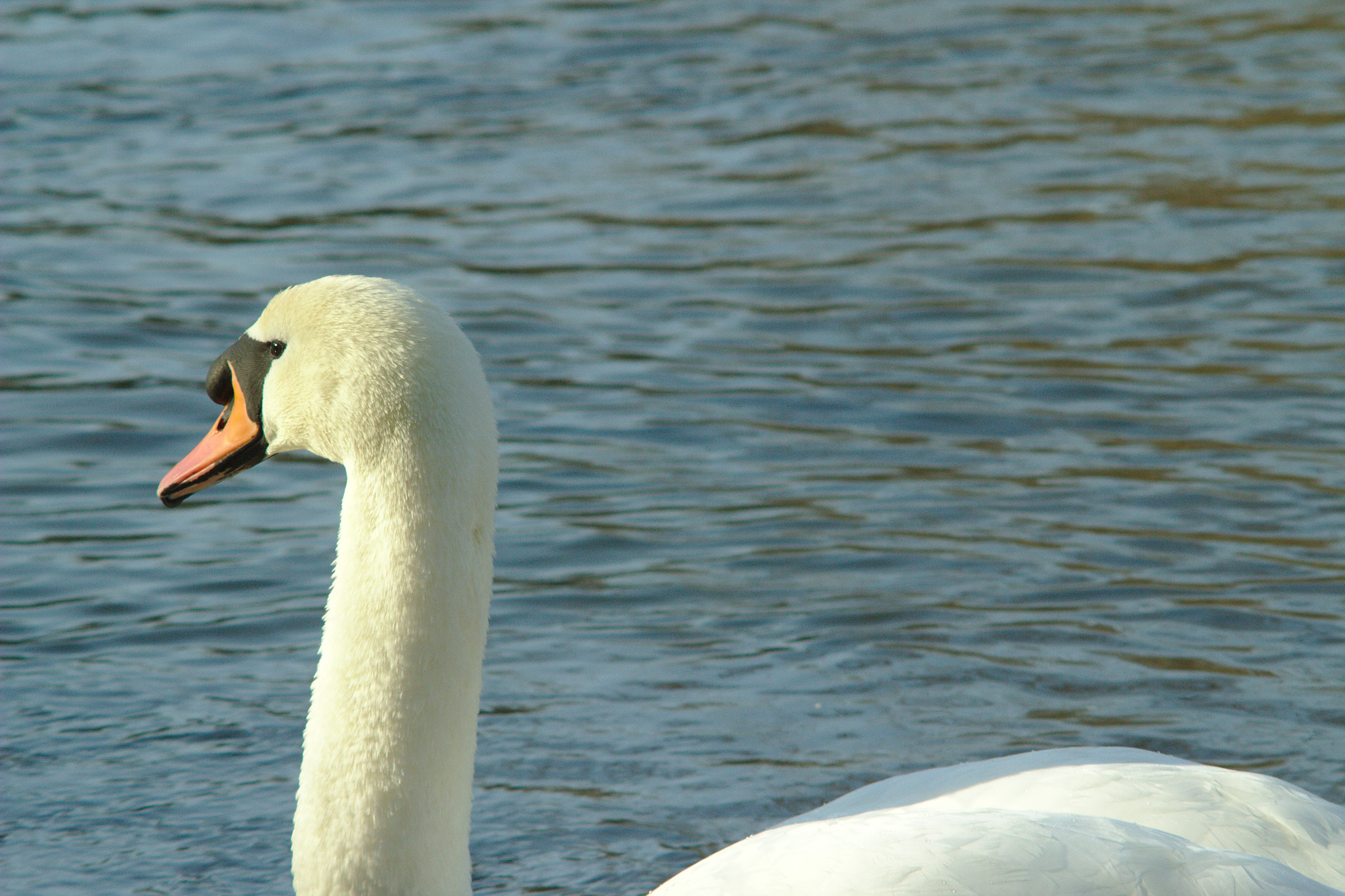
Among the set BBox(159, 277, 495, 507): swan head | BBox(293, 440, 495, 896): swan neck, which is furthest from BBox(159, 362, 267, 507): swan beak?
BBox(293, 440, 495, 896): swan neck

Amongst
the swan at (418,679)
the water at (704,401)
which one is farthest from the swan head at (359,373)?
the water at (704,401)

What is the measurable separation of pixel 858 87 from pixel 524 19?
3021mm

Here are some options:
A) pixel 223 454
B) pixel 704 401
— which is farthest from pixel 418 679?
pixel 704 401

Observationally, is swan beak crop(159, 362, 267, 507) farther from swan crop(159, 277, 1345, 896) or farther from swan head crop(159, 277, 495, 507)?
swan crop(159, 277, 1345, 896)

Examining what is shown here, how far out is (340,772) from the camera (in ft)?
10.6

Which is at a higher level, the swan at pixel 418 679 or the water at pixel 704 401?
the swan at pixel 418 679

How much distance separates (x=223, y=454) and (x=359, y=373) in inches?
18.4

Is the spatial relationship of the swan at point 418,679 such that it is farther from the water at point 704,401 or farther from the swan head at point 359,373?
the water at point 704,401

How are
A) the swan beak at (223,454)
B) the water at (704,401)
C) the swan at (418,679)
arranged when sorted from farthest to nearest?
the water at (704,401) → the swan beak at (223,454) → the swan at (418,679)

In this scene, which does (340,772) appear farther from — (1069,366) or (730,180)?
(730,180)

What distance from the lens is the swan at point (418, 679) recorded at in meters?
3.21

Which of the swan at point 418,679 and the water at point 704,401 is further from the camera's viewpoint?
the water at point 704,401

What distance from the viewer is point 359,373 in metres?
3.30

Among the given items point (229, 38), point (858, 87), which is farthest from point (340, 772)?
point (229, 38)
